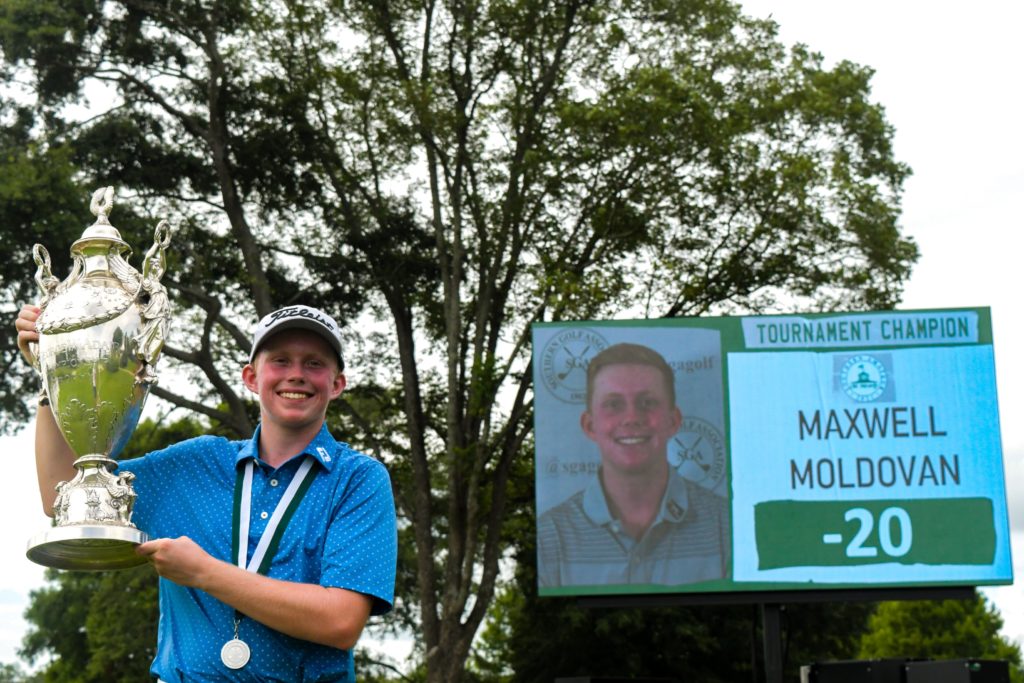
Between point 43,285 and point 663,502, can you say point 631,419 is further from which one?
point 43,285

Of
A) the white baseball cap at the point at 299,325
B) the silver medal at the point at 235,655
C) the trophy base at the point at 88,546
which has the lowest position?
the silver medal at the point at 235,655

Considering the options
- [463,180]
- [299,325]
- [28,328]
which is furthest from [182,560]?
[463,180]

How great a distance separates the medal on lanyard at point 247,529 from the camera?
214 centimetres

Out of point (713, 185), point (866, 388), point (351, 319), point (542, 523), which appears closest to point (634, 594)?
point (542, 523)

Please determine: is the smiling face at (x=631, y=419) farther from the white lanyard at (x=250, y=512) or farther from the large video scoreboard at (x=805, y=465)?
the white lanyard at (x=250, y=512)

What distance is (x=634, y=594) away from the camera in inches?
388

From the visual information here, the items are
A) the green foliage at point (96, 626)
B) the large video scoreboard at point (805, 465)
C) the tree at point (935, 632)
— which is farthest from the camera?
the tree at point (935, 632)

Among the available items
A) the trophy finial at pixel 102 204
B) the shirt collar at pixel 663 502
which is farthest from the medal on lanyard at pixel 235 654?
the shirt collar at pixel 663 502

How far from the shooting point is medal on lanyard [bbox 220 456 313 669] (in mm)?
2143

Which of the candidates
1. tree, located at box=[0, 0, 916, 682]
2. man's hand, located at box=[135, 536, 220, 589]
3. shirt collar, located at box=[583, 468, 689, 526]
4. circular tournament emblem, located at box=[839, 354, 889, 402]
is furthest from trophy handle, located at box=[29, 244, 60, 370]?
tree, located at box=[0, 0, 916, 682]

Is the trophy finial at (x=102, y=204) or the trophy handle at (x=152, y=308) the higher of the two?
the trophy finial at (x=102, y=204)

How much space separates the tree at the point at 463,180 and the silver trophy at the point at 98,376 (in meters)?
11.3

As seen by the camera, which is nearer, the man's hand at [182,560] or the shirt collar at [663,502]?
the man's hand at [182,560]

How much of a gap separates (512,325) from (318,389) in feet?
43.4
